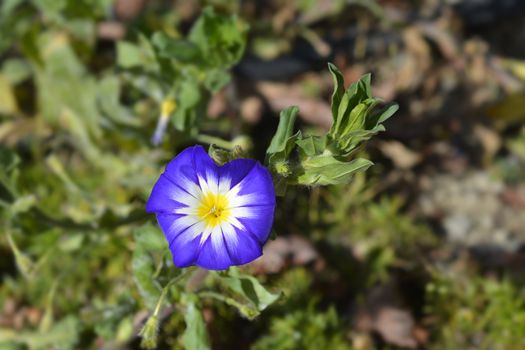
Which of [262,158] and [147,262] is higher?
[147,262]

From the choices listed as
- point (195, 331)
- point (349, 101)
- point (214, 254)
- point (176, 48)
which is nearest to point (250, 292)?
point (195, 331)

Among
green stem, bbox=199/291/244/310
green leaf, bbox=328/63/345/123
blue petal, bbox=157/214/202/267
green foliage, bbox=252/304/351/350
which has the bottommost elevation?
green foliage, bbox=252/304/351/350

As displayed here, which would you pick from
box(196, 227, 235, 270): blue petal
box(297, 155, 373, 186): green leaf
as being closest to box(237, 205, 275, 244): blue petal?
box(196, 227, 235, 270): blue petal

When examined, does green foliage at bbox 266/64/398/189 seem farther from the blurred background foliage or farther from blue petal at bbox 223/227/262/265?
the blurred background foliage

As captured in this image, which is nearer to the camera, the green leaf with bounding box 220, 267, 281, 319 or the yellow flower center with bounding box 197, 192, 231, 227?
the yellow flower center with bounding box 197, 192, 231, 227

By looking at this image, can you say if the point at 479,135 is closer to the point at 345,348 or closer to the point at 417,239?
the point at 417,239

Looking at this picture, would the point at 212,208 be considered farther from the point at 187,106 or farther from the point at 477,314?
the point at 477,314

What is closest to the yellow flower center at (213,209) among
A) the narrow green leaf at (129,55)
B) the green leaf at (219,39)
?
the green leaf at (219,39)

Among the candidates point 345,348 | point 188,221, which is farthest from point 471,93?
point 188,221
